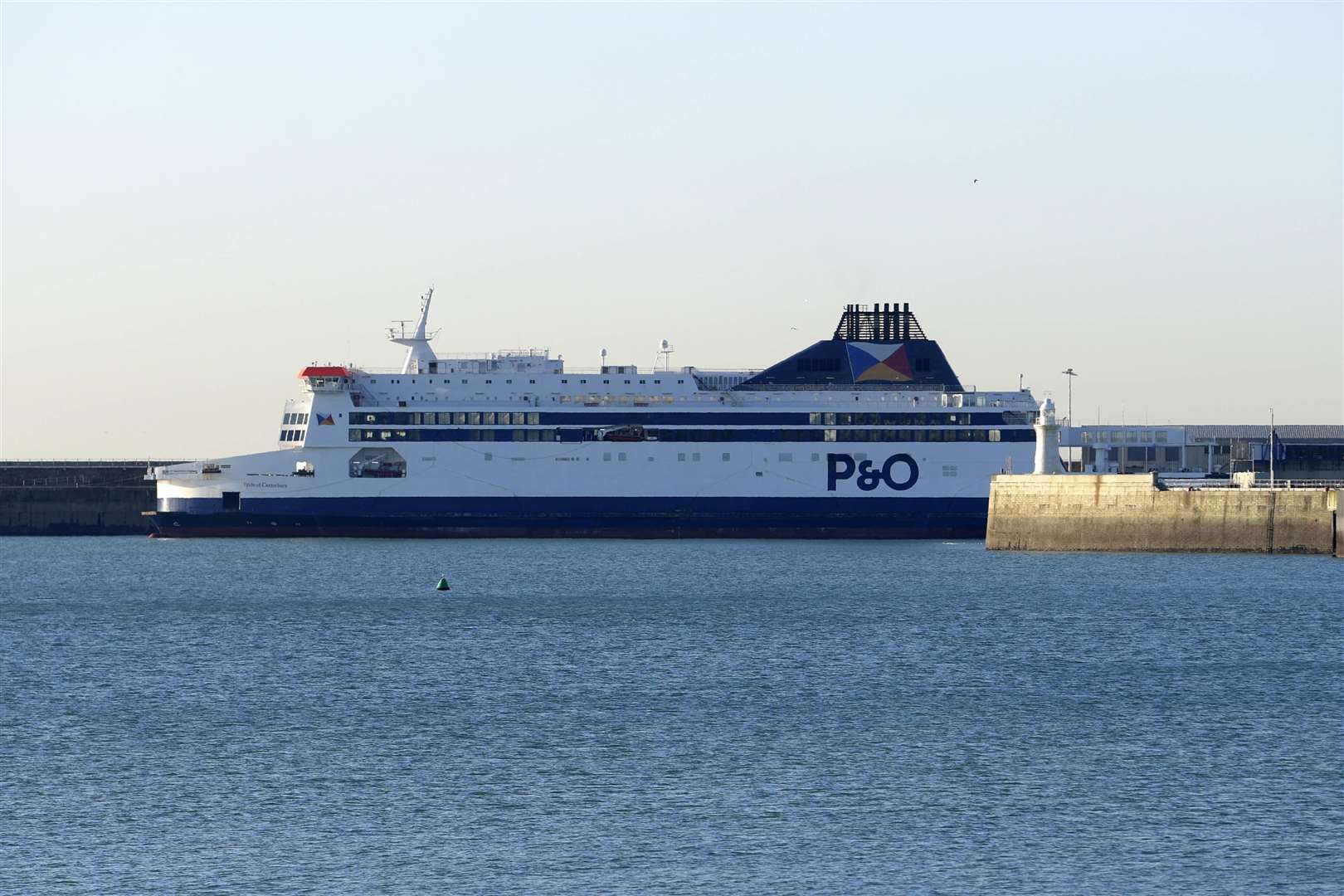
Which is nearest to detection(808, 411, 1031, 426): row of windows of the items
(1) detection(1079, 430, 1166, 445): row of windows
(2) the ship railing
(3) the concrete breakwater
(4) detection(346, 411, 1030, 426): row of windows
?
(4) detection(346, 411, 1030, 426): row of windows

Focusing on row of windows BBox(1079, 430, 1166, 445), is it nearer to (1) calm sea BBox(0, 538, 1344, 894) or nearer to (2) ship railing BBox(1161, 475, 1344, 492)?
(2) ship railing BBox(1161, 475, 1344, 492)

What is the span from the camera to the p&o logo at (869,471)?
245ft

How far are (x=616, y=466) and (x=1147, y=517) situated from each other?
2276cm

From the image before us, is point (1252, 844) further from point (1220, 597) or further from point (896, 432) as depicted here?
point (896, 432)

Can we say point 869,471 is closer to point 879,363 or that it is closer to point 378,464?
point 879,363

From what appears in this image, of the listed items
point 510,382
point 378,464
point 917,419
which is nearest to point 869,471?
point 917,419

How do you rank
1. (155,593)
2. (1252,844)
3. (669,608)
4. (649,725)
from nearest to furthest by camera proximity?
(1252,844), (649,725), (669,608), (155,593)

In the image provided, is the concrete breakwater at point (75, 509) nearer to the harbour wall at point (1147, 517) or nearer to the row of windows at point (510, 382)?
the row of windows at point (510, 382)

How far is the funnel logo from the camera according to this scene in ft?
254

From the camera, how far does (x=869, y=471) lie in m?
74.9

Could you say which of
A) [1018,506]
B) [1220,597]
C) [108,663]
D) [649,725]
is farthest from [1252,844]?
[1018,506]

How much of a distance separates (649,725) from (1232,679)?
11732 millimetres

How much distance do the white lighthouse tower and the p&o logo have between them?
867 centimetres

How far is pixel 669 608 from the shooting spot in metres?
47.4
